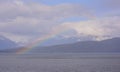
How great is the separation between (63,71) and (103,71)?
748 cm

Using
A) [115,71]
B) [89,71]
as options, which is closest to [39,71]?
[89,71]

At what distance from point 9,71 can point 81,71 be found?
1359 centimetres

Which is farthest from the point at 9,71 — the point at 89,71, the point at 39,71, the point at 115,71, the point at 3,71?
the point at 115,71

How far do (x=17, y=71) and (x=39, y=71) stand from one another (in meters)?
4.15

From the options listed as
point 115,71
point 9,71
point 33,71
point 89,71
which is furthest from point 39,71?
point 115,71

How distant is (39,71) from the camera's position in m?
61.6

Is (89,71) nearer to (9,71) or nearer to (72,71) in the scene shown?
(72,71)

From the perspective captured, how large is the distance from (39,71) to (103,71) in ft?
39.6

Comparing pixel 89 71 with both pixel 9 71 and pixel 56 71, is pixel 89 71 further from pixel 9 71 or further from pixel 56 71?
pixel 9 71

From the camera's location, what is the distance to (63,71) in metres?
60.3

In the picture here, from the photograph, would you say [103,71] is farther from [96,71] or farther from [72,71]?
[72,71]

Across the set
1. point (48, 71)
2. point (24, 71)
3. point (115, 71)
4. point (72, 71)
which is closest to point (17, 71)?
point (24, 71)

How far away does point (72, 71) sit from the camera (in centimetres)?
6025

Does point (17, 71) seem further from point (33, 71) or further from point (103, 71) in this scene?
point (103, 71)
